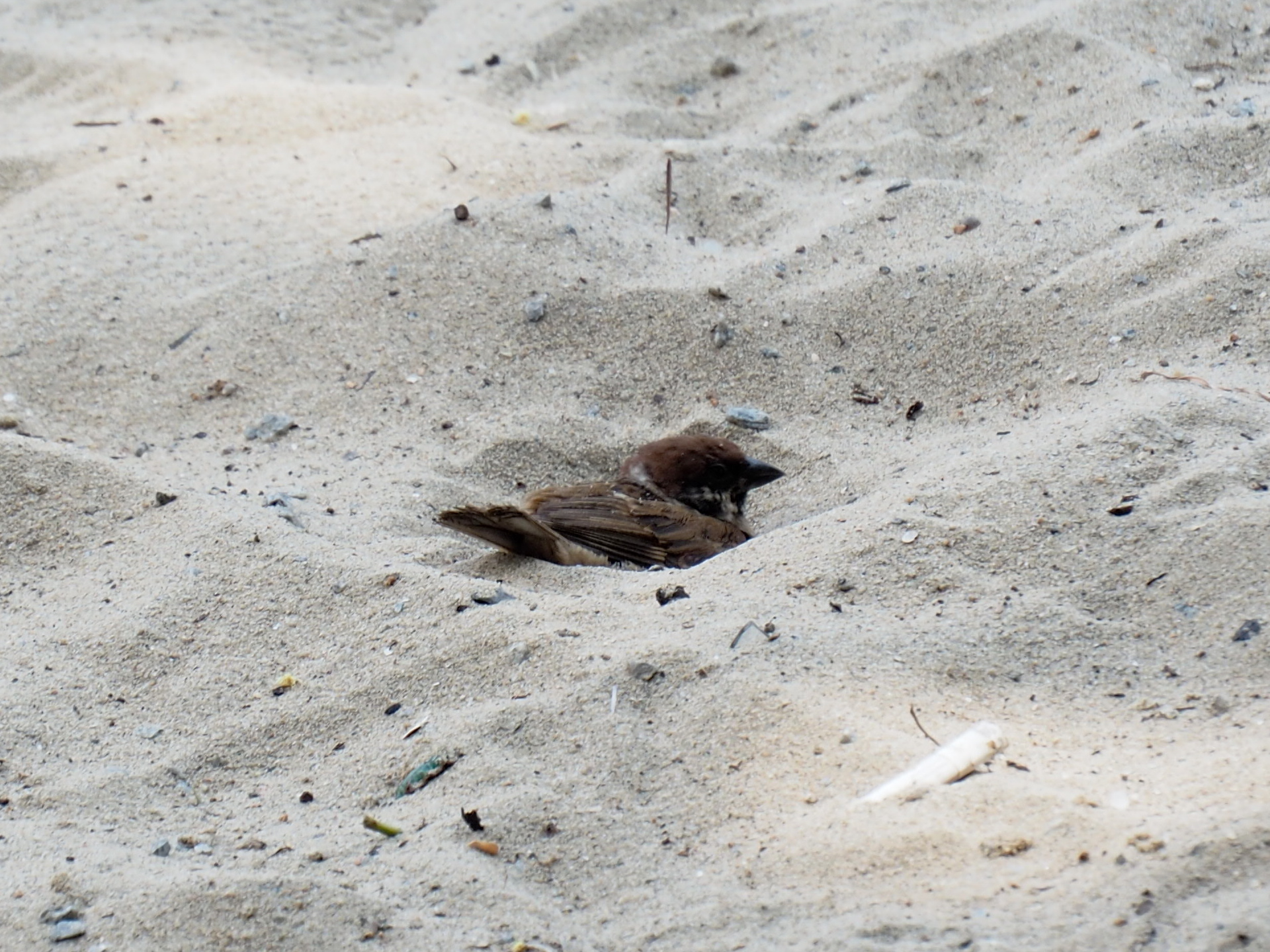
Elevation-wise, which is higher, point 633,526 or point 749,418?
point 749,418

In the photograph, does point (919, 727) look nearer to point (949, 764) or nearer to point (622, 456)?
point (949, 764)

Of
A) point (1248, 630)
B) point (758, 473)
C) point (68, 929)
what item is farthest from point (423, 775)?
point (758, 473)

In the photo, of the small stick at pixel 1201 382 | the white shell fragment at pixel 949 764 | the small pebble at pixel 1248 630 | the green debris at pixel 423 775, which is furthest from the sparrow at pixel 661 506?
the small pebble at pixel 1248 630

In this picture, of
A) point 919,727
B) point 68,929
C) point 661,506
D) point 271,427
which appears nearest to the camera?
point 68,929

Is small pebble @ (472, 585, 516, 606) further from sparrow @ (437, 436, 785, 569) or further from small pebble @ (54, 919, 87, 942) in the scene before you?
small pebble @ (54, 919, 87, 942)

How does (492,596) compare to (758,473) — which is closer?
(492,596)

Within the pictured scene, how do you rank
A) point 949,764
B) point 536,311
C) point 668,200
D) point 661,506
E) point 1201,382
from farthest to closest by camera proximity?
point 668,200 → point 536,311 → point 661,506 → point 1201,382 → point 949,764

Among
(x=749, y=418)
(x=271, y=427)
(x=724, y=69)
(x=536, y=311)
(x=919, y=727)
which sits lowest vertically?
(x=749, y=418)
